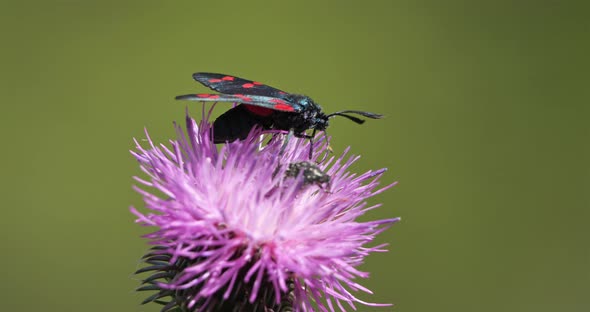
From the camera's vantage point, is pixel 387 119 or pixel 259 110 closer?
pixel 259 110

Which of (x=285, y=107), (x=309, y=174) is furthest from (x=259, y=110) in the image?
(x=309, y=174)

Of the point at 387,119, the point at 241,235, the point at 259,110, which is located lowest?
the point at 241,235

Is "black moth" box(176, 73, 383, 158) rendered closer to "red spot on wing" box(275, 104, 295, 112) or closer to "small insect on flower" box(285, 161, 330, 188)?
"red spot on wing" box(275, 104, 295, 112)

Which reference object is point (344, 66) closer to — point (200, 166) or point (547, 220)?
point (547, 220)

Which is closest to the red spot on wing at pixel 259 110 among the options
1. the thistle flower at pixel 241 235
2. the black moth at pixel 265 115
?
the black moth at pixel 265 115

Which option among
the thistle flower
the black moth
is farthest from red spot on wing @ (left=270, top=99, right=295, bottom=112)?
the thistle flower

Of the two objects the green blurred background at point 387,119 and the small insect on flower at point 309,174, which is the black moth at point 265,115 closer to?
the small insect on flower at point 309,174

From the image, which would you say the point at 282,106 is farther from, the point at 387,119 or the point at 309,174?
the point at 387,119
